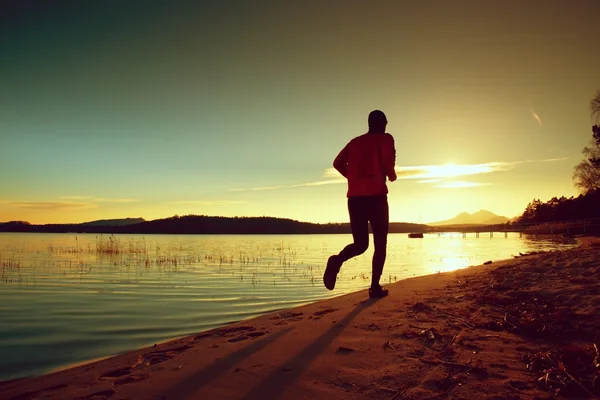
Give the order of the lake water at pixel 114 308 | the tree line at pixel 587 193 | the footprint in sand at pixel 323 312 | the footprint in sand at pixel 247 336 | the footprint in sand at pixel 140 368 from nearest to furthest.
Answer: the footprint in sand at pixel 140 368 → the footprint in sand at pixel 247 336 → the lake water at pixel 114 308 → the footprint in sand at pixel 323 312 → the tree line at pixel 587 193

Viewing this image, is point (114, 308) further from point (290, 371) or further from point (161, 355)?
point (290, 371)

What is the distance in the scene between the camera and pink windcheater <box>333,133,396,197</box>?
17.6 ft

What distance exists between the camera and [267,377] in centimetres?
258

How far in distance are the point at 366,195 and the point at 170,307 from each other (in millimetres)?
4738

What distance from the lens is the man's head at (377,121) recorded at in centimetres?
569

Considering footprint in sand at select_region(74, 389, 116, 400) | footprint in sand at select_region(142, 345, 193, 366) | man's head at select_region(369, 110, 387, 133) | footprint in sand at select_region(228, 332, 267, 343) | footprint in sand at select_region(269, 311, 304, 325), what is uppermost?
man's head at select_region(369, 110, 387, 133)

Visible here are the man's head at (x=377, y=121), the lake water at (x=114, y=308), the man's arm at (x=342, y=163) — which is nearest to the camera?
the lake water at (x=114, y=308)

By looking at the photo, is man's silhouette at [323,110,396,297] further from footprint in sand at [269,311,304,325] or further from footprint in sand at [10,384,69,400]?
footprint in sand at [10,384,69,400]

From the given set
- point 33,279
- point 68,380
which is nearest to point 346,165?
point 68,380

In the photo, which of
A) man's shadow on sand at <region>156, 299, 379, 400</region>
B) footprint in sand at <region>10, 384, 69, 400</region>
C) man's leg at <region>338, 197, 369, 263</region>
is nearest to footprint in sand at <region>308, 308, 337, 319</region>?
man's leg at <region>338, 197, 369, 263</region>

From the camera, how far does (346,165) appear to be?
5.86 metres

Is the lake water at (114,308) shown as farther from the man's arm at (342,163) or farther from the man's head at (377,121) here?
the man's head at (377,121)

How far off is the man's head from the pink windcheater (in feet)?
0.69

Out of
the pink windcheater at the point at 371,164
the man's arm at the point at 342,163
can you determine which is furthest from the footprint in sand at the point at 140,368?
the man's arm at the point at 342,163
